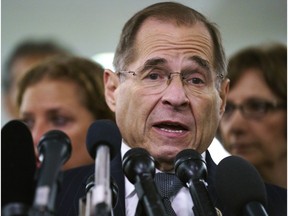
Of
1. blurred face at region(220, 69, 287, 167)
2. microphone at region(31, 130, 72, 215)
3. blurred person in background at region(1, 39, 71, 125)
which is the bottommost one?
microphone at region(31, 130, 72, 215)

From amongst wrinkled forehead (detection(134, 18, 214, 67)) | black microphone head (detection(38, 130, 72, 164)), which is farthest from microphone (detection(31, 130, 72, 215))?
wrinkled forehead (detection(134, 18, 214, 67))

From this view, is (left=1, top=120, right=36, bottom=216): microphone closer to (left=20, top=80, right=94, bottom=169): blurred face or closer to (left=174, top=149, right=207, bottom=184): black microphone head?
(left=174, top=149, right=207, bottom=184): black microphone head

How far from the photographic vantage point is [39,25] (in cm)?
533

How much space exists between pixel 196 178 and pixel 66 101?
5.78ft

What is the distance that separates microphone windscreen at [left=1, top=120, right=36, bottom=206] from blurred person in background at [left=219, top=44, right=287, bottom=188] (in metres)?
2.23

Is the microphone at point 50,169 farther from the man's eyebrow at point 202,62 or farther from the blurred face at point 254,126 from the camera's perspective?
the blurred face at point 254,126

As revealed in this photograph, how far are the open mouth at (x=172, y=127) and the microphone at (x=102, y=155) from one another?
0.68m

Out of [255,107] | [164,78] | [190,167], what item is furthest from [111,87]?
[255,107]

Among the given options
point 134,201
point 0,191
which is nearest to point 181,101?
point 134,201

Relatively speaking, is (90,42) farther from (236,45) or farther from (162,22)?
(162,22)

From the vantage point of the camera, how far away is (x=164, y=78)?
261cm

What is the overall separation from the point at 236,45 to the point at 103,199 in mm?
3795

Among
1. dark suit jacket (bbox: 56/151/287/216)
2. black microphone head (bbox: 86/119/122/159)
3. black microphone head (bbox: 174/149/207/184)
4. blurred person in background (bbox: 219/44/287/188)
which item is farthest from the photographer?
blurred person in background (bbox: 219/44/287/188)

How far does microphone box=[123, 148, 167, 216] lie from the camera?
5.39ft
